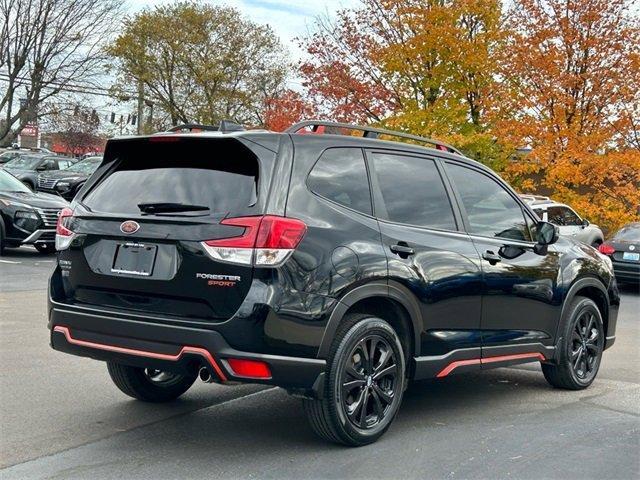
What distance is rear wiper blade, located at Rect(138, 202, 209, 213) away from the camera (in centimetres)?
459

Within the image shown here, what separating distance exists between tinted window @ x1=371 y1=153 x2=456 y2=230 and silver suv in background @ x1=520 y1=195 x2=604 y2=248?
12987 mm

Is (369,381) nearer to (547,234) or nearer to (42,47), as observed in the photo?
(547,234)

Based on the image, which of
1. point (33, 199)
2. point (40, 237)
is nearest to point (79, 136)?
point (33, 199)

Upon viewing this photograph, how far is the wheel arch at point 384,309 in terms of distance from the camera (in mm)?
4543

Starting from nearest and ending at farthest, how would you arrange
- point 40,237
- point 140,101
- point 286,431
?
1. point 286,431
2. point 40,237
3. point 140,101

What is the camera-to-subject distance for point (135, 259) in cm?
464

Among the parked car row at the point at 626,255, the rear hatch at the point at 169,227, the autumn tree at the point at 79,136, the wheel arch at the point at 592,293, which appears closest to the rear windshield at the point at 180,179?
the rear hatch at the point at 169,227

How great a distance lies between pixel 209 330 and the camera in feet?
14.2

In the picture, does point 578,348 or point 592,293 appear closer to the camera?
point 578,348

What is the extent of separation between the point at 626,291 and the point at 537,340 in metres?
10.6

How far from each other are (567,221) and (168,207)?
16.1 m

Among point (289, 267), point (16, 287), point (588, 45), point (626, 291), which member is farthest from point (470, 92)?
point (289, 267)

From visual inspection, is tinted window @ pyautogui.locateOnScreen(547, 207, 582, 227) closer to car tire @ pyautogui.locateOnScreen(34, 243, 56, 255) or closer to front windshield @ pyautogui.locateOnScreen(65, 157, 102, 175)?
car tire @ pyautogui.locateOnScreen(34, 243, 56, 255)

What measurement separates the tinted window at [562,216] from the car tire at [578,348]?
12.1m
